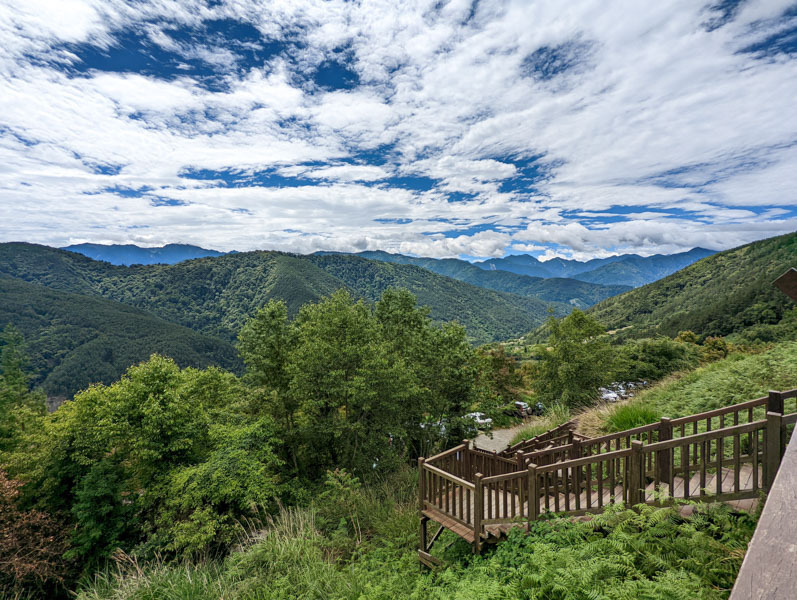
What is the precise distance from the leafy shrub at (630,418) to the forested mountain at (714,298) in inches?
2685

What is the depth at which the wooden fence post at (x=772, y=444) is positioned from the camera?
4.48 metres

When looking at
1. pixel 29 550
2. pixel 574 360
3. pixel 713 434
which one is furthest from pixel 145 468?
pixel 574 360

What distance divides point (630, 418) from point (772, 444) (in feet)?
16.3

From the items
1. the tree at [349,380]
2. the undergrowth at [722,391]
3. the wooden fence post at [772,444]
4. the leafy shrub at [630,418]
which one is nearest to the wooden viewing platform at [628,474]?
the wooden fence post at [772,444]

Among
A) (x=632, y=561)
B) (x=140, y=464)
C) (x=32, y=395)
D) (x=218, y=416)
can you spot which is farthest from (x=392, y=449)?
(x=32, y=395)

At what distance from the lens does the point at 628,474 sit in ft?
18.0

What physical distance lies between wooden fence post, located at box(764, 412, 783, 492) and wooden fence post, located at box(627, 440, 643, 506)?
1.26 metres

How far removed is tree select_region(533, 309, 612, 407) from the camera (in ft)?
72.4

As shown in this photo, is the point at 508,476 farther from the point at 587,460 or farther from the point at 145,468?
the point at 145,468

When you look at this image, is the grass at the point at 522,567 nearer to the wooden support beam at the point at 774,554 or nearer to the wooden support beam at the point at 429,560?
the wooden support beam at the point at 429,560

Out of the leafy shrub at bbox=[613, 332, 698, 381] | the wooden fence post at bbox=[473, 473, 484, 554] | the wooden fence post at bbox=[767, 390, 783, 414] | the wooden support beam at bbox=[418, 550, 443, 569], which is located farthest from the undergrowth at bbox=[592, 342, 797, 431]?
the leafy shrub at bbox=[613, 332, 698, 381]

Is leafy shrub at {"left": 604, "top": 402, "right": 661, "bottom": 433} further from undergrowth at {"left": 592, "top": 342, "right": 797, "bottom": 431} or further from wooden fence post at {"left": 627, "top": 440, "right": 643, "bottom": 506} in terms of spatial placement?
wooden fence post at {"left": 627, "top": 440, "right": 643, "bottom": 506}

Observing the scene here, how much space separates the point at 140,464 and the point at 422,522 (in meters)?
12.8

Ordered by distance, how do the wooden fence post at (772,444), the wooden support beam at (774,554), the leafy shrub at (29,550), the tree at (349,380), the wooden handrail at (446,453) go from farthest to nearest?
the tree at (349,380) < the leafy shrub at (29,550) < the wooden handrail at (446,453) < the wooden fence post at (772,444) < the wooden support beam at (774,554)
